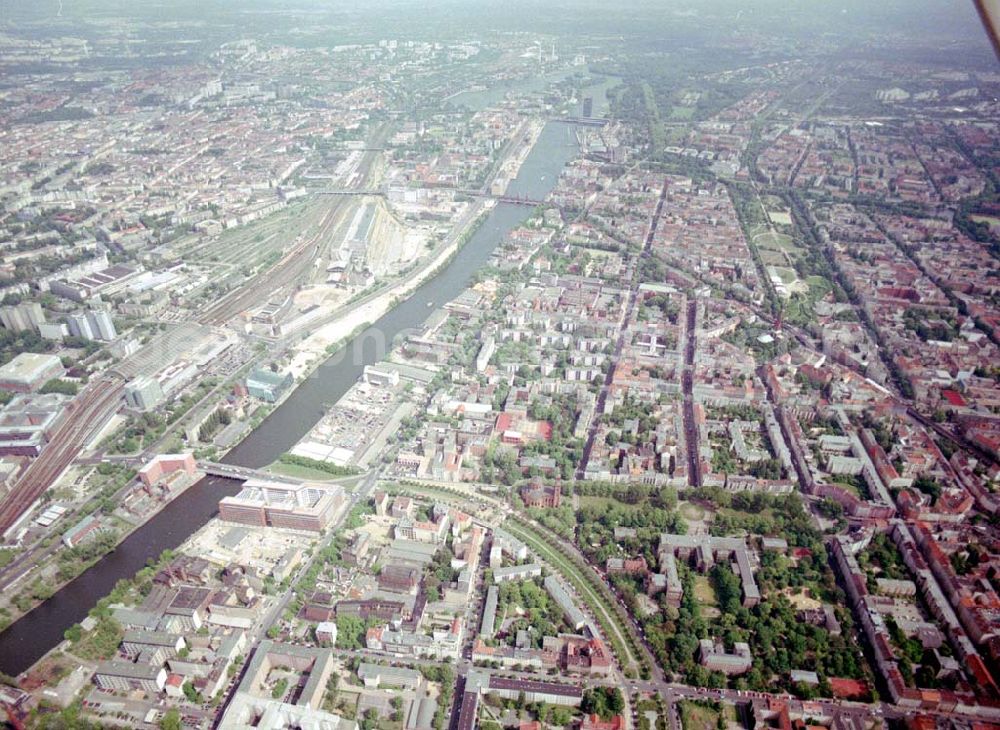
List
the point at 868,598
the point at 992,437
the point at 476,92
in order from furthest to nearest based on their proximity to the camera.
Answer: the point at 476,92
the point at 992,437
the point at 868,598

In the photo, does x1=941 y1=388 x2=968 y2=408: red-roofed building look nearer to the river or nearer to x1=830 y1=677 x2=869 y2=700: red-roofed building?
x1=830 y1=677 x2=869 y2=700: red-roofed building

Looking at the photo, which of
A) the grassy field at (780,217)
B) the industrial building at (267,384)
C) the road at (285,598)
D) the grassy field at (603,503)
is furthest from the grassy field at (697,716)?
the grassy field at (780,217)

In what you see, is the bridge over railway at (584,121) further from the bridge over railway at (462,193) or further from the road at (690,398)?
the road at (690,398)

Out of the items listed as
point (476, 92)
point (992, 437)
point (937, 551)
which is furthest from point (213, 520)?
point (476, 92)

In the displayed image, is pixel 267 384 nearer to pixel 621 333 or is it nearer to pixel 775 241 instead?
pixel 621 333

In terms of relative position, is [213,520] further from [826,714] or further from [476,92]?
[476,92]

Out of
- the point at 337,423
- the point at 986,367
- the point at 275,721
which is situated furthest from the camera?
the point at 986,367

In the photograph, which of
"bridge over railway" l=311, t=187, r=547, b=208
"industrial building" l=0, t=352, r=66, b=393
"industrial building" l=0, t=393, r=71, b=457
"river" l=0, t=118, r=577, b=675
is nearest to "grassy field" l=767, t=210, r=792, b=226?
"bridge over railway" l=311, t=187, r=547, b=208

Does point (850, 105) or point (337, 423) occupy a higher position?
point (850, 105)

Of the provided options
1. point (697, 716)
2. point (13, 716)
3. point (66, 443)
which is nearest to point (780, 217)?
point (697, 716)
